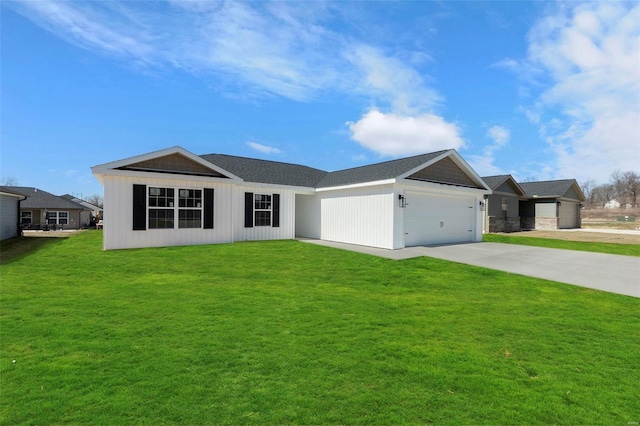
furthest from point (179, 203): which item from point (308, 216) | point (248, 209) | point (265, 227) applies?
point (308, 216)

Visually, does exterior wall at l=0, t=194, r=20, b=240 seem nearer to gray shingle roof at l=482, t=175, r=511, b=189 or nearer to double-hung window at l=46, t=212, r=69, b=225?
double-hung window at l=46, t=212, r=69, b=225

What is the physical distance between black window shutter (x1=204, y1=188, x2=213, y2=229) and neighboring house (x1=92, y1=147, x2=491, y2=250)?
1.7 inches

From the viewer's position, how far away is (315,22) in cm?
1090

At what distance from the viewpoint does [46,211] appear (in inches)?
1249

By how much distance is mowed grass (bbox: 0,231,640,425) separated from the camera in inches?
113

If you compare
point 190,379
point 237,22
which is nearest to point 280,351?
point 190,379

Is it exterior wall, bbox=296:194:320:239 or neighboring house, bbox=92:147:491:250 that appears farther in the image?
exterior wall, bbox=296:194:320:239

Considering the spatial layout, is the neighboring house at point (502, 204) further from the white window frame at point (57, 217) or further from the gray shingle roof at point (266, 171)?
the white window frame at point (57, 217)

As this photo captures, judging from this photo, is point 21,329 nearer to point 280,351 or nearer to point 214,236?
point 280,351

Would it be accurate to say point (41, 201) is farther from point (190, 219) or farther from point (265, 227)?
point (265, 227)

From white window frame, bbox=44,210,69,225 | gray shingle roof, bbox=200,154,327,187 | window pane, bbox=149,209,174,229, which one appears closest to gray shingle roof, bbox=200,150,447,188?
gray shingle roof, bbox=200,154,327,187

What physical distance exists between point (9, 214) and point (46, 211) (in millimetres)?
15108

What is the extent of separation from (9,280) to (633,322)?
13645 millimetres

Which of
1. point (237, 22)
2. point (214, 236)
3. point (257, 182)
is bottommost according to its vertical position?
point (214, 236)
